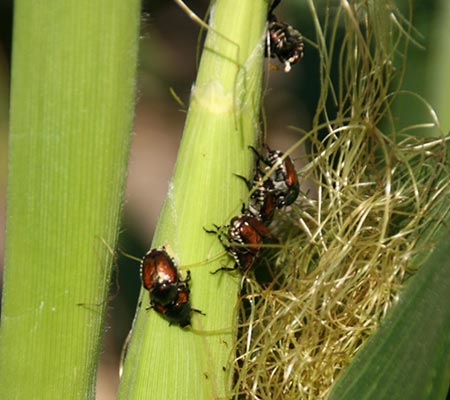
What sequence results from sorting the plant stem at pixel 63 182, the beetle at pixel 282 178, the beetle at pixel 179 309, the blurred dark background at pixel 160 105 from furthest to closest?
the blurred dark background at pixel 160 105 → the beetle at pixel 282 178 → the beetle at pixel 179 309 → the plant stem at pixel 63 182

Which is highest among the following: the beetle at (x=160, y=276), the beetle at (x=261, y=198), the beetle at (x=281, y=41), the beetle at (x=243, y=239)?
the beetle at (x=281, y=41)

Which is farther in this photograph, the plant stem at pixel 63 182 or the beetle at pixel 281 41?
the beetle at pixel 281 41

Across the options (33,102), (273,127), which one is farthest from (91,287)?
(273,127)

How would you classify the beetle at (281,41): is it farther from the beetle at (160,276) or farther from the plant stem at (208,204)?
the beetle at (160,276)

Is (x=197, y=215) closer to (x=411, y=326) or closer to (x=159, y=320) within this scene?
(x=159, y=320)

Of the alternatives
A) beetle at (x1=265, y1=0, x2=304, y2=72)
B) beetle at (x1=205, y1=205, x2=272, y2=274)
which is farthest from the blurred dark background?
beetle at (x1=205, y1=205, x2=272, y2=274)

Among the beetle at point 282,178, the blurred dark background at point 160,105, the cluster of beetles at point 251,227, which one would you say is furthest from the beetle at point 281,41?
the blurred dark background at point 160,105

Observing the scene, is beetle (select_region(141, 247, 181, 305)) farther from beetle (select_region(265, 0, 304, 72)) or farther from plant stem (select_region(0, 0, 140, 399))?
beetle (select_region(265, 0, 304, 72))
